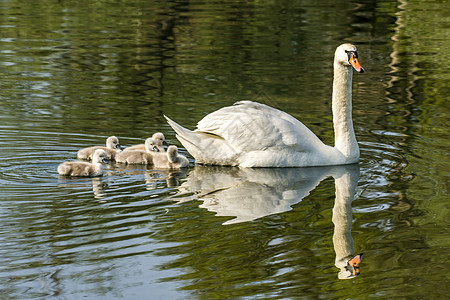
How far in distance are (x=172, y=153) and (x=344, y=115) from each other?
242 centimetres

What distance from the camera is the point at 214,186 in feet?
32.5

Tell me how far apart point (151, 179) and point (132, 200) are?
1190mm

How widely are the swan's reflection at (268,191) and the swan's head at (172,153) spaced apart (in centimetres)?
29

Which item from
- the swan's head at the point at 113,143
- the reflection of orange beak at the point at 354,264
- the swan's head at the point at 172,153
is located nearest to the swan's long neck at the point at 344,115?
the swan's head at the point at 172,153

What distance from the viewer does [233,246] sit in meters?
7.50

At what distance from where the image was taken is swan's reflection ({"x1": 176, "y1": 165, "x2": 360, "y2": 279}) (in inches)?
328

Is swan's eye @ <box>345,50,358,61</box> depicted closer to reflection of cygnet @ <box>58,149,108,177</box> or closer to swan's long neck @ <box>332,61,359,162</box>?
swan's long neck @ <box>332,61,359,162</box>

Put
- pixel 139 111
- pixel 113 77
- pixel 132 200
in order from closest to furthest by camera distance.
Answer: pixel 132 200, pixel 139 111, pixel 113 77

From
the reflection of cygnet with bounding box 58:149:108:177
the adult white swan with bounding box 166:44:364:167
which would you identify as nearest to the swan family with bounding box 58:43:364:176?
the adult white swan with bounding box 166:44:364:167

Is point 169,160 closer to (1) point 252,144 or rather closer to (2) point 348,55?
(1) point 252,144

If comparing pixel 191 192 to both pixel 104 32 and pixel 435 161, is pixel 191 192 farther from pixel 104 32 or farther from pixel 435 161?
pixel 104 32

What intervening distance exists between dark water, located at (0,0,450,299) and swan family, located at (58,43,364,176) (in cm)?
19

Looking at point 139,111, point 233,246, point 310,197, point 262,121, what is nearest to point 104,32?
point 139,111

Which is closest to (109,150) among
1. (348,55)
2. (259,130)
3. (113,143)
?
(113,143)
